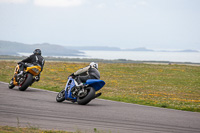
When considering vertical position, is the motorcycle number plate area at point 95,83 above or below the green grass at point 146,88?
above

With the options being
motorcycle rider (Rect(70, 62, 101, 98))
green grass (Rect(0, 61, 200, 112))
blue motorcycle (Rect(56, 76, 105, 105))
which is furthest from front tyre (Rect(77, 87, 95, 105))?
green grass (Rect(0, 61, 200, 112))

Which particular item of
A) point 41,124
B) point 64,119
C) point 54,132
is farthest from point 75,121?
point 54,132

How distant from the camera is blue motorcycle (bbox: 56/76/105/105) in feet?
46.6

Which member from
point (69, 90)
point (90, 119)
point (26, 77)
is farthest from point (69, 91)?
point (26, 77)

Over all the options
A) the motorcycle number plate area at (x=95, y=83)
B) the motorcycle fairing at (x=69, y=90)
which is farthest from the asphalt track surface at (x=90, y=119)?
the motorcycle number plate area at (x=95, y=83)

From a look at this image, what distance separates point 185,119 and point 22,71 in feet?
31.2

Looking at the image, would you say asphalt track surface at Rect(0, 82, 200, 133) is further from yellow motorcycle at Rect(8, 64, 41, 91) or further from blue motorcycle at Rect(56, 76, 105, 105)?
yellow motorcycle at Rect(8, 64, 41, 91)

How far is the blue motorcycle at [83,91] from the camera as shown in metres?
14.2

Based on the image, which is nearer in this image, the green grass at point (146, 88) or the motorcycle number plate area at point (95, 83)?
the motorcycle number plate area at point (95, 83)

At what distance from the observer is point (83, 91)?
14.4m

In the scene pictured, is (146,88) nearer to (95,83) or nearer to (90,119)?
(95,83)

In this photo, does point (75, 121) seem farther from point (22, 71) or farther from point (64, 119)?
point (22, 71)

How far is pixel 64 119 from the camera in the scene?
10.7 metres

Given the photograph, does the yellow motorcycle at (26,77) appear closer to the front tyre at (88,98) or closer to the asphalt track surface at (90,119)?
the asphalt track surface at (90,119)
